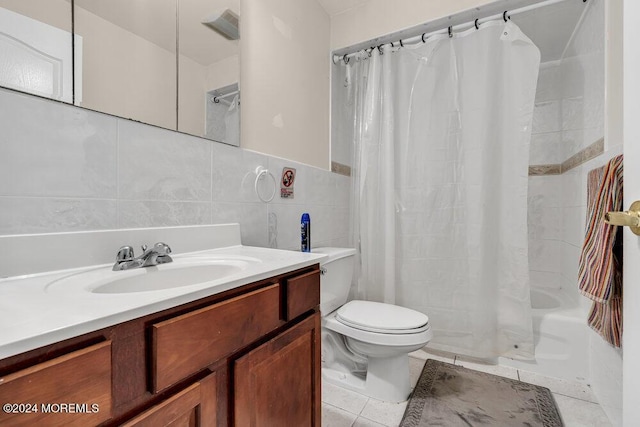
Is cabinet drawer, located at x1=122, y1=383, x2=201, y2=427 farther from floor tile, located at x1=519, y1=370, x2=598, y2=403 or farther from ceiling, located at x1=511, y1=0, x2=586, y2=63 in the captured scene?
ceiling, located at x1=511, y1=0, x2=586, y2=63

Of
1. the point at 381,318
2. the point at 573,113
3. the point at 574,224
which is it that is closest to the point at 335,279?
the point at 381,318

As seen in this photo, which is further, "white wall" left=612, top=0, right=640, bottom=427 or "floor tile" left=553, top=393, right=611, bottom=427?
"floor tile" left=553, top=393, right=611, bottom=427

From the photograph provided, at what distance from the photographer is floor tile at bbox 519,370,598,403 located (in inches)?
56.0

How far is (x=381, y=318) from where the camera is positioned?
1.43 metres

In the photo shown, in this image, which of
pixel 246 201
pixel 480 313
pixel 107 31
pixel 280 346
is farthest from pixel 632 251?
pixel 107 31

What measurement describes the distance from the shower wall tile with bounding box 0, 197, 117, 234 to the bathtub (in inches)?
83.3

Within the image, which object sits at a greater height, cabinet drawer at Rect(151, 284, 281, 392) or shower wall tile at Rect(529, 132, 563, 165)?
shower wall tile at Rect(529, 132, 563, 165)

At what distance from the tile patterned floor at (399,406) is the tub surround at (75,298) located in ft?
2.84

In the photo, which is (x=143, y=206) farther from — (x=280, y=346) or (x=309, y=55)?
(x=309, y=55)

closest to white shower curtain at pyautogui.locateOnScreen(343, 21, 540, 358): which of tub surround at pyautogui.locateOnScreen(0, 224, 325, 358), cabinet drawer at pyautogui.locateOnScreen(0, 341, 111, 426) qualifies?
tub surround at pyautogui.locateOnScreen(0, 224, 325, 358)

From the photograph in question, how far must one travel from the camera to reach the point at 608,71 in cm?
134

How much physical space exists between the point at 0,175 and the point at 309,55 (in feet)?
5.39

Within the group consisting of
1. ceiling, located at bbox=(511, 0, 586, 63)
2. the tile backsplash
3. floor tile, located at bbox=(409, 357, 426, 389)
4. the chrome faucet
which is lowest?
floor tile, located at bbox=(409, 357, 426, 389)

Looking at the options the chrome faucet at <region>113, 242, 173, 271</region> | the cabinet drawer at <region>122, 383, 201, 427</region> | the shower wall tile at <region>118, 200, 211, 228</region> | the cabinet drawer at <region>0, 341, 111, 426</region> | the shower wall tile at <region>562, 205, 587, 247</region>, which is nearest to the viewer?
the cabinet drawer at <region>0, 341, 111, 426</region>
